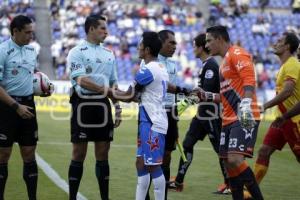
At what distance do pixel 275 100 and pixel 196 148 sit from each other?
716cm

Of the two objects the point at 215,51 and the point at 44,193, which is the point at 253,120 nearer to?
the point at 215,51

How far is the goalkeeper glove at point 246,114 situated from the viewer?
25.8 ft

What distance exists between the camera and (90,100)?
905 cm

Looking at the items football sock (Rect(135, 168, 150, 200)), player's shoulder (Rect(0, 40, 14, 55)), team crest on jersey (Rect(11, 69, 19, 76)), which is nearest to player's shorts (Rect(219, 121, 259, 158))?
football sock (Rect(135, 168, 150, 200))

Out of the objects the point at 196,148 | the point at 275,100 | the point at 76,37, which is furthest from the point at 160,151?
the point at 76,37

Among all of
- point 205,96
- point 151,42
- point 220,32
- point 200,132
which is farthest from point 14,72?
point 200,132

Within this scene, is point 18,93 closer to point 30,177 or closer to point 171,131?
point 30,177

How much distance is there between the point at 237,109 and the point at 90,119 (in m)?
1.92

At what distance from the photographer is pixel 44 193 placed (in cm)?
1012

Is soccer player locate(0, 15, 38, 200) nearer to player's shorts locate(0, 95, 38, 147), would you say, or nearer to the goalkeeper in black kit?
player's shorts locate(0, 95, 38, 147)

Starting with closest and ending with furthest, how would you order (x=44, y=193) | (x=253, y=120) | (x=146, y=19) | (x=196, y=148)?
(x=253, y=120) → (x=44, y=193) → (x=196, y=148) → (x=146, y=19)

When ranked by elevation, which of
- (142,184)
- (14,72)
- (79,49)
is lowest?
(142,184)

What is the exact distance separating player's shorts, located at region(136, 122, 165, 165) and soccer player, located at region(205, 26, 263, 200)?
0.84 meters

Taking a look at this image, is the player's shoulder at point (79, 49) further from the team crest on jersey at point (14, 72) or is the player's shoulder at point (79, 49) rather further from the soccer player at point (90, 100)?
the team crest on jersey at point (14, 72)
